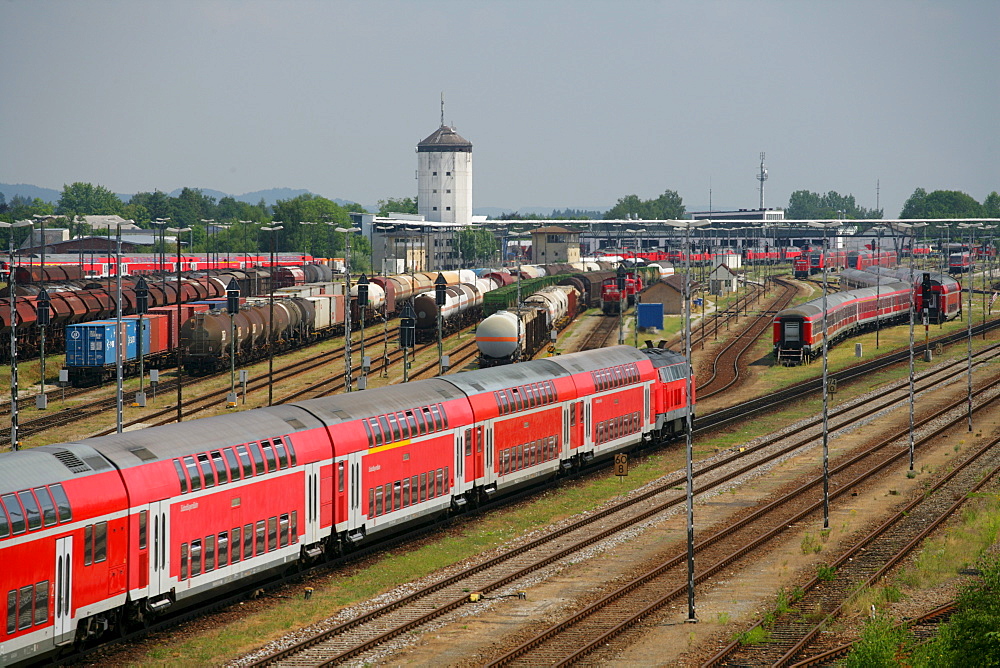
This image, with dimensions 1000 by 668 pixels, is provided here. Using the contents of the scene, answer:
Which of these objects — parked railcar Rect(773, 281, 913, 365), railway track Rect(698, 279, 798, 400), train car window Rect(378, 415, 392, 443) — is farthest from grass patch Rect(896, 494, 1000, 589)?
railway track Rect(698, 279, 798, 400)

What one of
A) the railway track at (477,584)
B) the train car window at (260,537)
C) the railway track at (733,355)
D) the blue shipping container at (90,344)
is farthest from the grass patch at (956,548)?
the blue shipping container at (90,344)

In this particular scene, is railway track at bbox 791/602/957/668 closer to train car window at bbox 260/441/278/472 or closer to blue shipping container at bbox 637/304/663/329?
train car window at bbox 260/441/278/472

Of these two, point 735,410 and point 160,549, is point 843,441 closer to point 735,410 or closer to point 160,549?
point 735,410

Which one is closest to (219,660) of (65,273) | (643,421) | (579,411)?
(579,411)

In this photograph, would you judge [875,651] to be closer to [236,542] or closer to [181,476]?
[236,542]

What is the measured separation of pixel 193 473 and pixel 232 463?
4.59 ft

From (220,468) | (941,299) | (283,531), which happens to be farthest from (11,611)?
(941,299)

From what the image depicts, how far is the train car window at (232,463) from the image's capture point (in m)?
29.0

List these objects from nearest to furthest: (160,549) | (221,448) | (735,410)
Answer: (160,549)
(221,448)
(735,410)

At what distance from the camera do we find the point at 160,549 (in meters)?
26.8

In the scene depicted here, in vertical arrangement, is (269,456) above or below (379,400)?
below

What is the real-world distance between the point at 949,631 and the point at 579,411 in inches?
905

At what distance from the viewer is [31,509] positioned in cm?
2353

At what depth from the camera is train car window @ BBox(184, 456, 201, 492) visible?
27828 mm
